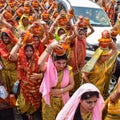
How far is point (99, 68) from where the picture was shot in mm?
6145

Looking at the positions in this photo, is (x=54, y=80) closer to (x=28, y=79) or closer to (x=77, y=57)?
Answer: (x=28, y=79)

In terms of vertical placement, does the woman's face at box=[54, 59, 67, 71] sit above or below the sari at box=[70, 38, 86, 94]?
above

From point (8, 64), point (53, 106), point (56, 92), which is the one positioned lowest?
point (8, 64)

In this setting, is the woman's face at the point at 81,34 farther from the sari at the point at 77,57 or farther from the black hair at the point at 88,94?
the black hair at the point at 88,94

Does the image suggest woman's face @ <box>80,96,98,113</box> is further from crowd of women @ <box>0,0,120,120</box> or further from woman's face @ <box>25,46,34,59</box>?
A: woman's face @ <box>25,46,34,59</box>

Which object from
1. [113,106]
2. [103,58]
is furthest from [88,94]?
[103,58]

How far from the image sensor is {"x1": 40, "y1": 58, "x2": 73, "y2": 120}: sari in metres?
5.26

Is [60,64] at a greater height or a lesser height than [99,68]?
greater

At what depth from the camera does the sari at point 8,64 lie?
22.8 ft

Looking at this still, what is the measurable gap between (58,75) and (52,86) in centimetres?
18

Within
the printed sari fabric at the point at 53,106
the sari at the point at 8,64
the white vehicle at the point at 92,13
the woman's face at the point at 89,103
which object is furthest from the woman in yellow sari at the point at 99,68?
the white vehicle at the point at 92,13

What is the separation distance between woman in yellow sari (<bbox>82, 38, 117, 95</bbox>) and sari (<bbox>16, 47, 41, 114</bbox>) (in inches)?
31.6

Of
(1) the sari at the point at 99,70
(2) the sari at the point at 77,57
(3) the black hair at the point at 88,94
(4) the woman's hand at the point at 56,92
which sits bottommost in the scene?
(2) the sari at the point at 77,57

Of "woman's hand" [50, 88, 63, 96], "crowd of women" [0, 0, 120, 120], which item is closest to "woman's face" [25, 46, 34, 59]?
"crowd of women" [0, 0, 120, 120]
